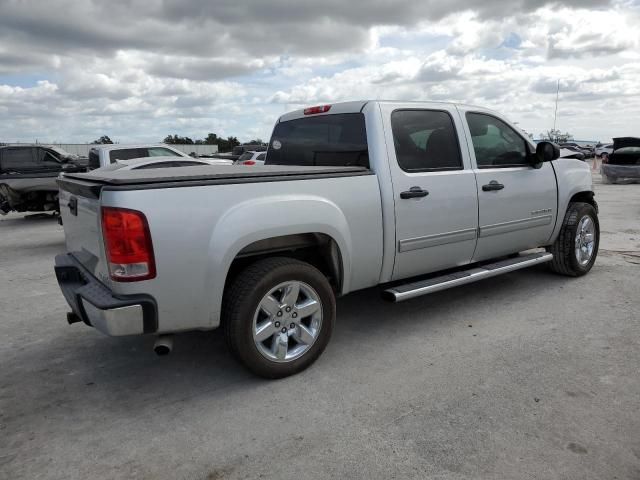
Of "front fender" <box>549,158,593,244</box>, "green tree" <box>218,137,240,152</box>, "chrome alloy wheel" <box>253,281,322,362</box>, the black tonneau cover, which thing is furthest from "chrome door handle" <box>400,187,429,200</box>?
"green tree" <box>218,137,240,152</box>

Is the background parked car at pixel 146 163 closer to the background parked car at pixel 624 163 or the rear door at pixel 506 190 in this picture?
the rear door at pixel 506 190

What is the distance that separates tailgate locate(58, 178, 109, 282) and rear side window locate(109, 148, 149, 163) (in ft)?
23.1

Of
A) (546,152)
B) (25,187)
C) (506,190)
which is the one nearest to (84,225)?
(506,190)

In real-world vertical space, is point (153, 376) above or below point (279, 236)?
below

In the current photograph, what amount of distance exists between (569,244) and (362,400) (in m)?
3.49

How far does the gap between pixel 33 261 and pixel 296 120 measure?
199 inches

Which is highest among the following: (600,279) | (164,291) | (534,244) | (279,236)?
(279,236)

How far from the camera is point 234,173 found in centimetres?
324

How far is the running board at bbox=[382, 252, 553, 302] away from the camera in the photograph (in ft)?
12.8

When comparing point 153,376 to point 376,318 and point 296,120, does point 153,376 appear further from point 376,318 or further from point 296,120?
point 296,120

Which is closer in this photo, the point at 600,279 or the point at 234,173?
the point at 234,173

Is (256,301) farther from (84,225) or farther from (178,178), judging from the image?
(84,225)

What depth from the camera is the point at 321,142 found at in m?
4.47

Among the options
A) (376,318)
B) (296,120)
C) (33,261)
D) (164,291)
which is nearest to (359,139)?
(296,120)
